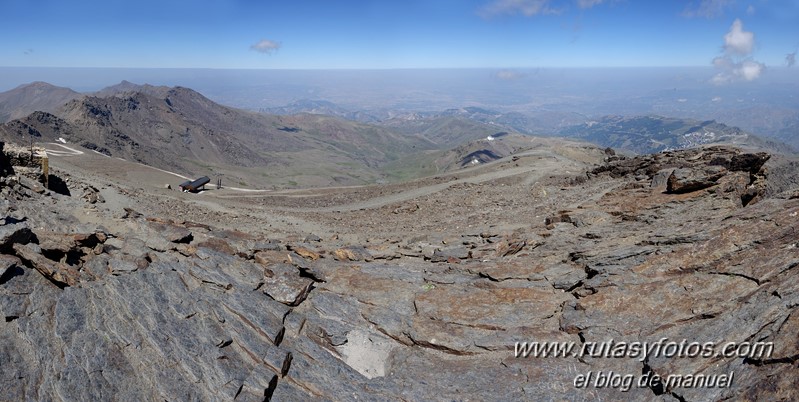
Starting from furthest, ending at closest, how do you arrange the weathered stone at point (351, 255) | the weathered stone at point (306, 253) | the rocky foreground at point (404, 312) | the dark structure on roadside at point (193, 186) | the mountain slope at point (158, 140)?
the mountain slope at point (158, 140) → the dark structure on roadside at point (193, 186) → the weathered stone at point (351, 255) → the weathered stone at point (306, 253) → the rocky foreground at point (404, 312)

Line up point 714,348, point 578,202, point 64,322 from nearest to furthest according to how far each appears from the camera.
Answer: point 714,348 < point 64,322 < point 578,202

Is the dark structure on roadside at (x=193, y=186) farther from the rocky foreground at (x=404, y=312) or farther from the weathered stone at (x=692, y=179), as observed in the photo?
the weathered stone at (x=692, y=179)

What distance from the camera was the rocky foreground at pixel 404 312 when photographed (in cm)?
940

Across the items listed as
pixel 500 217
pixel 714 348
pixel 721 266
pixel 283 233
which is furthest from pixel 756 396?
pixel 283 233

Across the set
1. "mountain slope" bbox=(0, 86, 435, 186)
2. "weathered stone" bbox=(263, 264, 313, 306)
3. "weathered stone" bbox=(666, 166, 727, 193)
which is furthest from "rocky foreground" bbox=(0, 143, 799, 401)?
"mountain slope" bbox=(0, 86, 435, 186)

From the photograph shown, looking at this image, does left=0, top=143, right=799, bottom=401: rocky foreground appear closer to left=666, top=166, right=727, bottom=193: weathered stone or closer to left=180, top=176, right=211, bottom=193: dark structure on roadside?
left=666, top=166, right=727, bottom=193: weathered stone

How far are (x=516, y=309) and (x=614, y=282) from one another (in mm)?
2993

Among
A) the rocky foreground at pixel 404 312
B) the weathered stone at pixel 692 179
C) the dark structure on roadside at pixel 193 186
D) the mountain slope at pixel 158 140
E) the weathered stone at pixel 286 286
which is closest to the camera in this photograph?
the rocky foreground at pixel 404 312

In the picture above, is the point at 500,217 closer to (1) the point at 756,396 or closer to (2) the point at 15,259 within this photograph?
(1) the point at 756,396

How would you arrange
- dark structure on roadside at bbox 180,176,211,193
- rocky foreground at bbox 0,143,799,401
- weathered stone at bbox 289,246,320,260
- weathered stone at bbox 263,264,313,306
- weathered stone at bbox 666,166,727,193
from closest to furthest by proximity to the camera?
rocky foreground at bbox 0,143,799,401 → weathered stone at bbox 263,264,313,306 → weathered stone at bbox 289,246,320,260 → weathered stone at bbox 666,166,727,193 → dark structure on roadside at bbox 180,176,211,193

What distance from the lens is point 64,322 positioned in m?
10.5

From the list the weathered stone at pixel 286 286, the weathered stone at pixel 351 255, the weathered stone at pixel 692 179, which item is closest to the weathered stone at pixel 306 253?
the weathered stone at pixel 351 255

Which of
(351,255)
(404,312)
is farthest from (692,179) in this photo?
(351,255)

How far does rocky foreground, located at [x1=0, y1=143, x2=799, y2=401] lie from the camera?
9.40m
